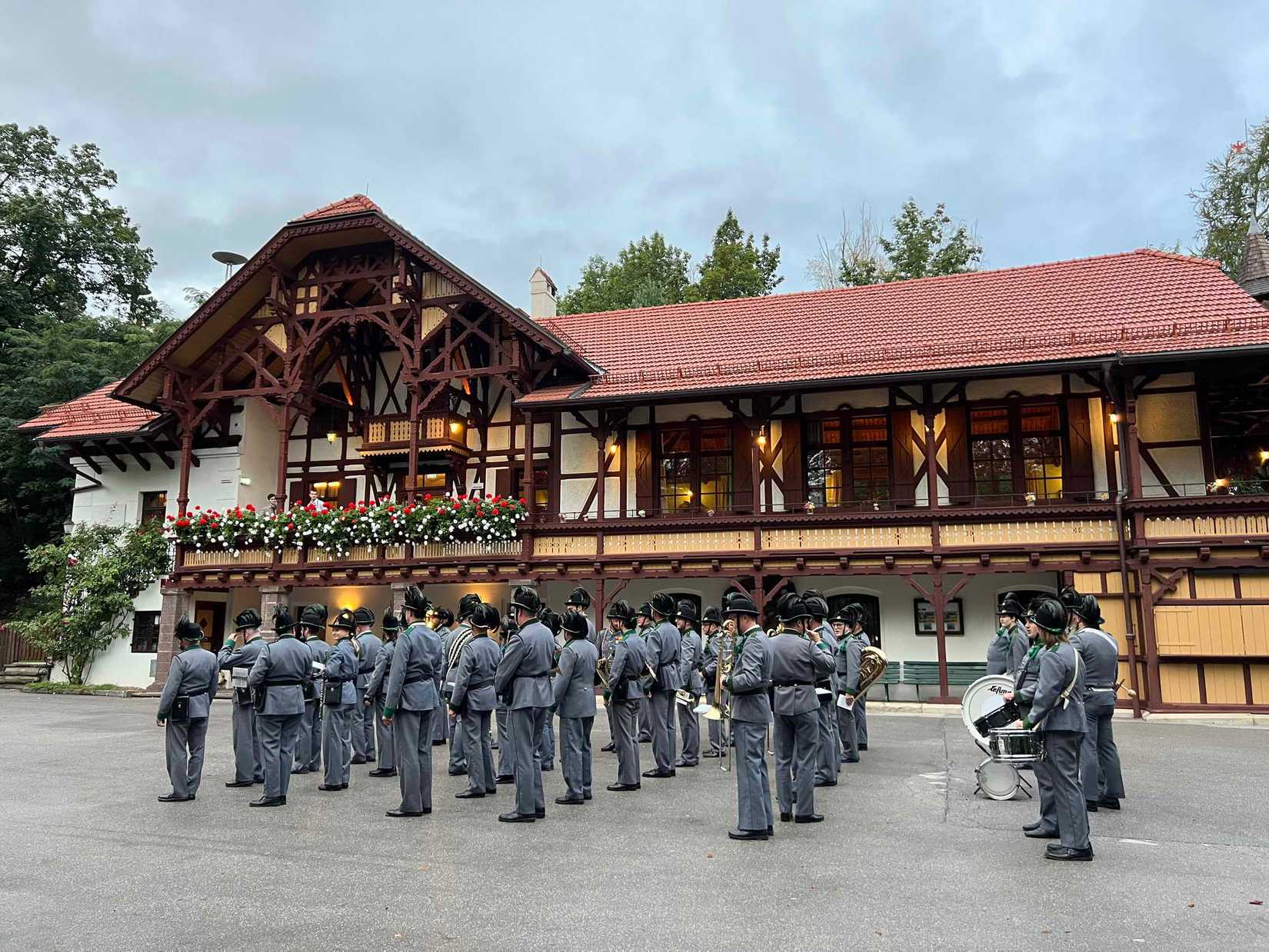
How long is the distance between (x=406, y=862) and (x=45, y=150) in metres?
43.5

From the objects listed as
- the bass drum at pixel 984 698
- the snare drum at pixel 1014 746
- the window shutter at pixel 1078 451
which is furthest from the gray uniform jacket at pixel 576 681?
the window shutter at pixel 1078 451

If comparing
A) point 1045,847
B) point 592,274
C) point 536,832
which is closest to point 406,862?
point 536,832

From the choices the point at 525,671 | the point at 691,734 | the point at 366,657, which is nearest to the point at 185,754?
the point at 366,657

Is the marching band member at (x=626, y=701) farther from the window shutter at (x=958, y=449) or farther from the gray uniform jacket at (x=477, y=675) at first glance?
the window shutter at (x=958, y=449)

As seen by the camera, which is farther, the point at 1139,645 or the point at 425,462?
the point at 425,462

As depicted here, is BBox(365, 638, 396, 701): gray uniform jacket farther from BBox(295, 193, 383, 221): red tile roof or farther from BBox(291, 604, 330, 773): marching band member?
BBox(295, 193, 383, 221): red tile roof

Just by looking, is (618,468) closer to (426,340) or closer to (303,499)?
(426,340)

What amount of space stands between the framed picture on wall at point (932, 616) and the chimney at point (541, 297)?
15036 millimetres

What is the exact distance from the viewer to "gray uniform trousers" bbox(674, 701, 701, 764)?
11.8 metres

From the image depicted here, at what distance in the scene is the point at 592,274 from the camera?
46.7 m

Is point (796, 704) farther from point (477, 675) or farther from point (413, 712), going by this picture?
point (413, 712)

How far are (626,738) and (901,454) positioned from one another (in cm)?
1275

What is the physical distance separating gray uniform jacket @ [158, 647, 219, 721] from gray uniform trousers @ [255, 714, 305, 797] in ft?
2.17

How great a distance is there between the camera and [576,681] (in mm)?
9711
